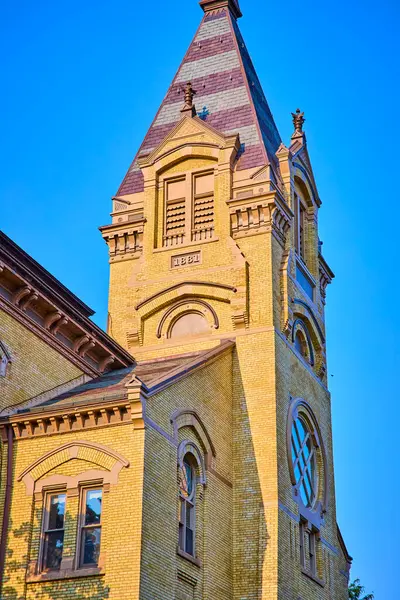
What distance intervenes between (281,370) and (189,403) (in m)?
5.11

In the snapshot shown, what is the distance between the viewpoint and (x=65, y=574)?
82.4ft

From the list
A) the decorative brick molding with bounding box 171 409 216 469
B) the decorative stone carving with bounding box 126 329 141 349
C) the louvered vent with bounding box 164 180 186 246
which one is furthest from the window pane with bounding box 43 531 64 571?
the louvered vent with bounding box 164 180 186 246

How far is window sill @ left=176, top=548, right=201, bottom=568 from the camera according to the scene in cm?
2713

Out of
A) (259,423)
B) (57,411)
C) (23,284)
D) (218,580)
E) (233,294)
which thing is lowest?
(218,580)

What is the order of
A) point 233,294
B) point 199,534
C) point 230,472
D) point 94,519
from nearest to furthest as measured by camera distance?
point 94,519, point 199,534, point 230,472, point 233,294

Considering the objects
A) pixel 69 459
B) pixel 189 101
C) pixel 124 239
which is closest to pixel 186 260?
pixel 124 239

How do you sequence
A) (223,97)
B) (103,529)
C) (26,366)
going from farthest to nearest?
(223,97)
(26,366)
(103,529)

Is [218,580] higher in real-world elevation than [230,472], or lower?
lower

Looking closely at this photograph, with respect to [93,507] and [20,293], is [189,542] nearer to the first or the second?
[93,507]

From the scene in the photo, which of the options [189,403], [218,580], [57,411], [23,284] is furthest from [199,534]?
[23,284]

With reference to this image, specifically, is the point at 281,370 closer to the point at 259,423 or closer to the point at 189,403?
the point at 259,423

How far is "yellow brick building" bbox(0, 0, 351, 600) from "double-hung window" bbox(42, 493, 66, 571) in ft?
0.14

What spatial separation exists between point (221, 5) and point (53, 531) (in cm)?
2668

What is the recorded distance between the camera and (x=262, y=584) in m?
29.8
